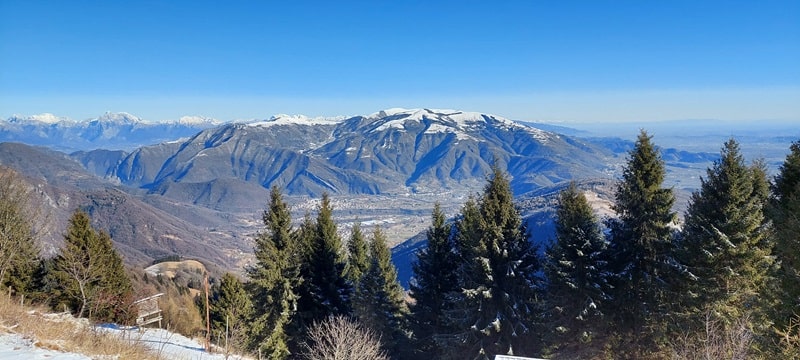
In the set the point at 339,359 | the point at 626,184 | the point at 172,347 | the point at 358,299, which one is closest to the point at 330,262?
the point at 358,299

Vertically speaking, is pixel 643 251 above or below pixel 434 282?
above

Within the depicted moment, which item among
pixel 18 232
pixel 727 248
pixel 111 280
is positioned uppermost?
pixel 727 248

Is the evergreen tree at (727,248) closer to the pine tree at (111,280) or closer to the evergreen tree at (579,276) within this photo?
the evergreen tree at (579,276)

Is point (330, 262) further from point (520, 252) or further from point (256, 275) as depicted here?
point (520, 252)

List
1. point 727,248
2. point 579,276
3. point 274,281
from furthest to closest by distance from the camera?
point 274,281 → point 579,276 → point 727,248

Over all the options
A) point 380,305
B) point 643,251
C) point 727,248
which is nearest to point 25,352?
point 643,251

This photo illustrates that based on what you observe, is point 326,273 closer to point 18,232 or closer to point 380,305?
point 380,305

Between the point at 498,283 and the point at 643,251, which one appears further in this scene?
the point at 498,283
